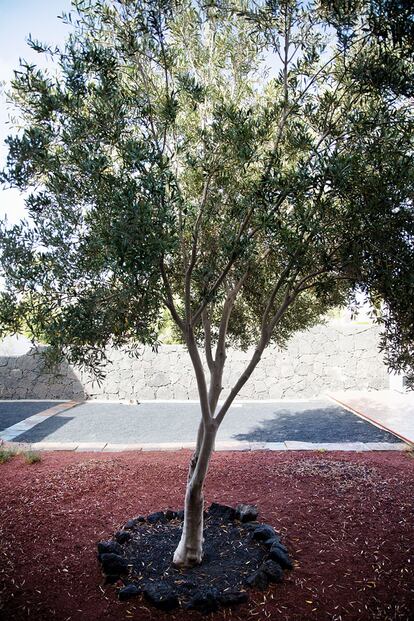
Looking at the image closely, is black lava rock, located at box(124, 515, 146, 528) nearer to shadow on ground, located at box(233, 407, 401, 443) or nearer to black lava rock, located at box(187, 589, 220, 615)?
black lava rock, located at box(187, 589, 220, 615)

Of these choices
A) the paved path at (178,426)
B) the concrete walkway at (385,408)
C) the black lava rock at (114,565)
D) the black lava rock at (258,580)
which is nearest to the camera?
the black lava rock at (258,580)

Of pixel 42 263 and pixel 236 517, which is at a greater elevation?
pixel 42 263

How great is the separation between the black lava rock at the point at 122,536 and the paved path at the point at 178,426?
3.25 metres

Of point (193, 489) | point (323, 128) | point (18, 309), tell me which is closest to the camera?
point (18, 309)

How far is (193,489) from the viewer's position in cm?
394

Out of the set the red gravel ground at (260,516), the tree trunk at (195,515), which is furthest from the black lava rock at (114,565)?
the tree trunk at (195,515)

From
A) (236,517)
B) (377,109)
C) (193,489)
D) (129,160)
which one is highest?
(377,109)

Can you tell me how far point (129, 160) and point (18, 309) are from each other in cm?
133

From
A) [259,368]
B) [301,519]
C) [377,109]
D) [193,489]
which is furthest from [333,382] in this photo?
[377,109]

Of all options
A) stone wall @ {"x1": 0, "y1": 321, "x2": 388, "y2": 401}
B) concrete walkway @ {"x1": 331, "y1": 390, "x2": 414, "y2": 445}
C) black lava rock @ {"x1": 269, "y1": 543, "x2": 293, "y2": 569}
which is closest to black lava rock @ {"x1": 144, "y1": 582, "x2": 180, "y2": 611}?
black lava rock @ {"x1": 269, "y1": 543, "x2": 293, "y2": 569}

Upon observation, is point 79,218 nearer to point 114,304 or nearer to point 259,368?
point 114,304

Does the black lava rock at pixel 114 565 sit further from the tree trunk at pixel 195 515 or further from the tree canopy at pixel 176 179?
the tree canopy at pixel 176 179

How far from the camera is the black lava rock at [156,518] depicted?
4.71 m

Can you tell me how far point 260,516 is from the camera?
4.78m
